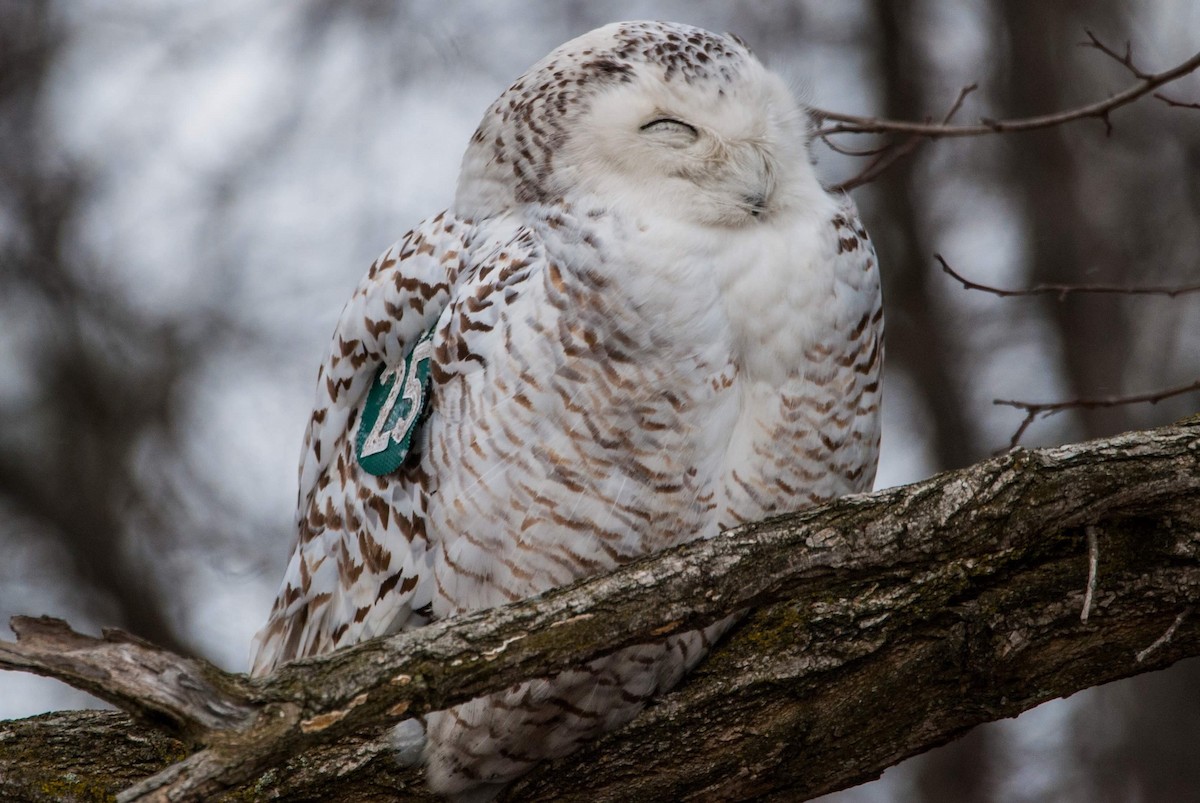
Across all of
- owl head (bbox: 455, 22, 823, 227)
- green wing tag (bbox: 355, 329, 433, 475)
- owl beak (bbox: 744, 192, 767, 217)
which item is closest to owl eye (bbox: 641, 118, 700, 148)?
owl head (bbox: 455, 22, 823, 227)

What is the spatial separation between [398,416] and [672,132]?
76 cm

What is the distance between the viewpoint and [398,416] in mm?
2678

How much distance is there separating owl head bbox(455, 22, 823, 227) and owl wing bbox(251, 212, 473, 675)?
202mm

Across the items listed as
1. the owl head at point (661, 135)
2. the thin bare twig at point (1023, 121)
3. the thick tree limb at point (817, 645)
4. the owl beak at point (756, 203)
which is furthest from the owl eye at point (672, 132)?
the thick tree limb at point (817, 645)

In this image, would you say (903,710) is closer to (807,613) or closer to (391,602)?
(807,613)

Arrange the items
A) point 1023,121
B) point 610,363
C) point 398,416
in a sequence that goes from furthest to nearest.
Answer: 1. point 1023,121
2. point 398,416
3. point 610,363

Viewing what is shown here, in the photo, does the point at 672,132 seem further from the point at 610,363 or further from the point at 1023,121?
the point at 1023,121

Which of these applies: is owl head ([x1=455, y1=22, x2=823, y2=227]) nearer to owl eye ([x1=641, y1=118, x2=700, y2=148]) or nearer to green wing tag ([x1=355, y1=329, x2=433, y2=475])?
owl eye ([x1=641, y1=118, x2=700, y2=148])

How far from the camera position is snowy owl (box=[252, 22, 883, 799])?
2.45 metres

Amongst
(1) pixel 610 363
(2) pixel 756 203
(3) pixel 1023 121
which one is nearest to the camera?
(1) pixel 610 363

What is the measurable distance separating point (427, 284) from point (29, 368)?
4057mm

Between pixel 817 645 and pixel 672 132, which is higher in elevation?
pixel 672 132

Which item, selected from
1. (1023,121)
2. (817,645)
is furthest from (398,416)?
(1023,121)

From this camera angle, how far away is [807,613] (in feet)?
8.39
